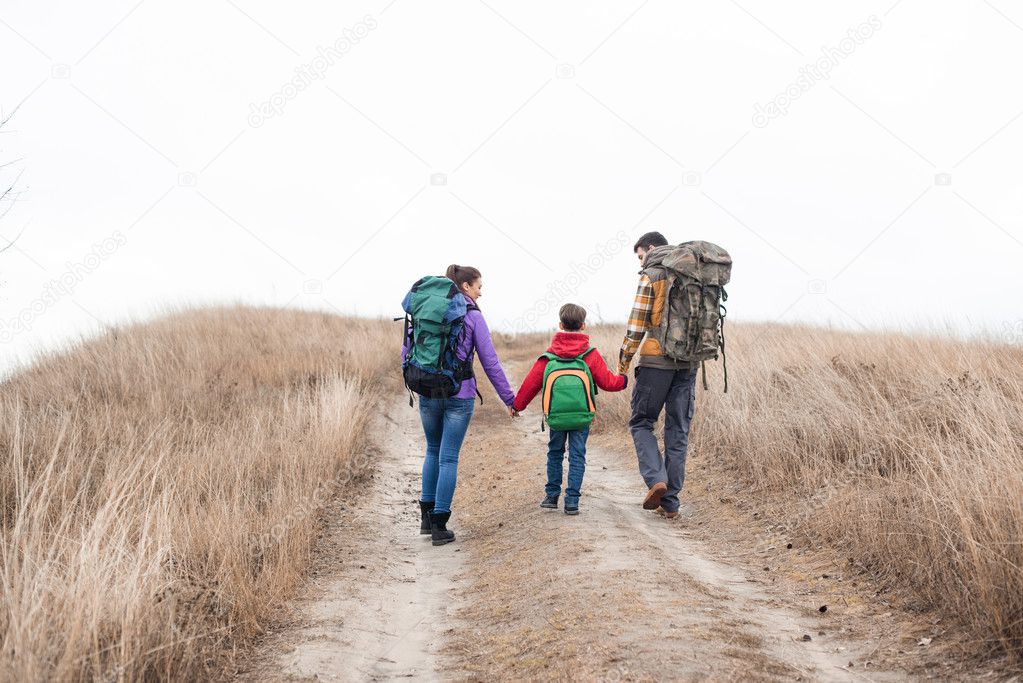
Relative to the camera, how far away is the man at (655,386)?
662 centimetres

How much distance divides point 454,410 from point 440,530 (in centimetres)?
110

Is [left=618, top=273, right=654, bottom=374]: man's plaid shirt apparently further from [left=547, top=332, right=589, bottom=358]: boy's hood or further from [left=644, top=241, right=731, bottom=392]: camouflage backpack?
[left=547, top=332, right=589, bottom=358]: boy's hood

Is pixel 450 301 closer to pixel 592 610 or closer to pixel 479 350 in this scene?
pixel 479 350

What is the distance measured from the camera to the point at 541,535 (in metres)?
6.04

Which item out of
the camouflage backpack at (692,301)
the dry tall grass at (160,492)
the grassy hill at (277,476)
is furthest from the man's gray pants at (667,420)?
the dry tall grass at (160,492)

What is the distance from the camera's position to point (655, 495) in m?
6.83

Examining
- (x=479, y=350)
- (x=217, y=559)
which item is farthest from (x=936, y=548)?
(x=217, y=559)

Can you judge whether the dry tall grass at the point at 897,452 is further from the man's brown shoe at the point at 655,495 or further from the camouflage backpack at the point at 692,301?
the camouflage backpack at the point at 692,301

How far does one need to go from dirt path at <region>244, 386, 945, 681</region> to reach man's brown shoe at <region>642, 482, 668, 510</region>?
0.15 metres

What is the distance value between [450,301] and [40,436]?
14.5 feet

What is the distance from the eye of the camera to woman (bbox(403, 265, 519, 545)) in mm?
6305

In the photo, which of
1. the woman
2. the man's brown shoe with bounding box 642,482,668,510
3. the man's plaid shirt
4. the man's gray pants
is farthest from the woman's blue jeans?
the man's brown shoe with bounding box 642,482,668,510

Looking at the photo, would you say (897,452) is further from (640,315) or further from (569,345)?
(569,345)

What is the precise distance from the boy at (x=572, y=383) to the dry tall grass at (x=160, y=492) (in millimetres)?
2193
